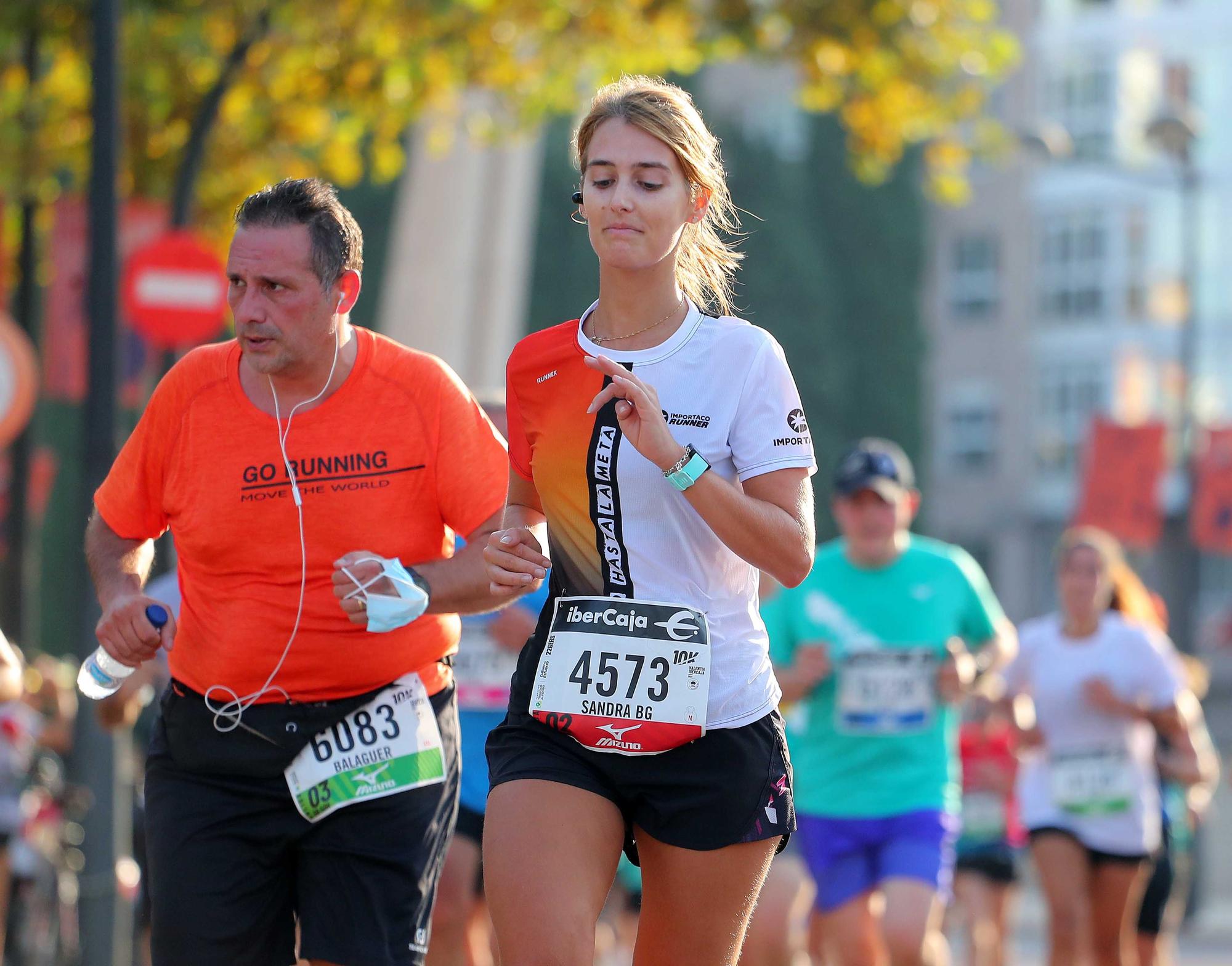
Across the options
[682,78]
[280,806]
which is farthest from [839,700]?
[682,78]

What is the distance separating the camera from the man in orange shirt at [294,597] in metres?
4.66

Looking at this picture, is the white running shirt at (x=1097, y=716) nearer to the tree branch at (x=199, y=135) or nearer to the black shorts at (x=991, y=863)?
the black shorts at (x=991, y=863)

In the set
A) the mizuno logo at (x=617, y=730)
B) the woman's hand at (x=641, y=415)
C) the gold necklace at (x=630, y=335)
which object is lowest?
the mizuno logo at (x=617, y=730)

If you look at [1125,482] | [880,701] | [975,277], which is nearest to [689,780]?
[880,701]

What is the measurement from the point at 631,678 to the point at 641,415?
549mm

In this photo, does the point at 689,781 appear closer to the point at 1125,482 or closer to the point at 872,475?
the point at 872,475

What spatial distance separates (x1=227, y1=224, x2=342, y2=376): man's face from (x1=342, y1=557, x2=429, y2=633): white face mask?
545mm

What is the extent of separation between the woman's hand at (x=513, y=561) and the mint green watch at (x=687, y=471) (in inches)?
14.7

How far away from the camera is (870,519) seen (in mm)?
8055

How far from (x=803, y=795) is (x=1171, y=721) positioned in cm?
227

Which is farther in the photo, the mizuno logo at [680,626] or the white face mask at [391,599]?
the white face mask at [391,599]

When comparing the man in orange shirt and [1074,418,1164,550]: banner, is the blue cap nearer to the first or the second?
the man in orange shirt

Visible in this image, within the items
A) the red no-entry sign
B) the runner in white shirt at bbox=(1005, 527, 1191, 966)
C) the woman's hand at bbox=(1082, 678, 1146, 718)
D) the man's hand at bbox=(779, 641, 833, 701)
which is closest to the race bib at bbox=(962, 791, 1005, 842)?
the runner in white shirt at bbox=(1005, 527, 1191, 966)

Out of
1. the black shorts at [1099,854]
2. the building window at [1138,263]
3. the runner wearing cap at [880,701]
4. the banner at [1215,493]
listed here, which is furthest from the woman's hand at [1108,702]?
the building window at [1138,263]
